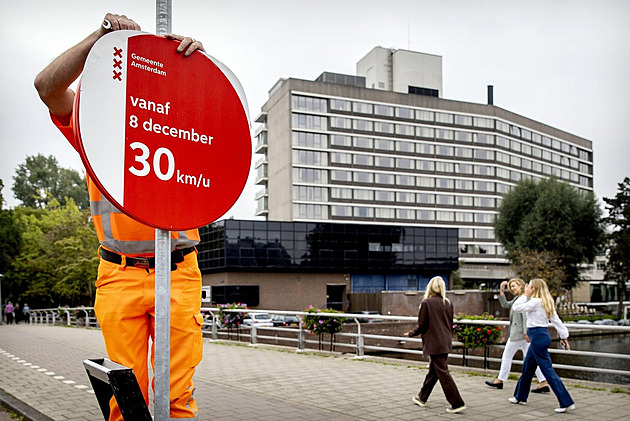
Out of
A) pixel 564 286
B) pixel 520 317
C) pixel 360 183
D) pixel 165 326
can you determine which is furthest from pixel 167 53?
pixel 360 183

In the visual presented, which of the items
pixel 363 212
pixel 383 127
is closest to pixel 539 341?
pixel 363 212

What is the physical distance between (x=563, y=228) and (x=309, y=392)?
5012 cm

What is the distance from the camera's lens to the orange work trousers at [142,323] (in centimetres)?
318

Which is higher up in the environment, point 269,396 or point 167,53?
point 167,53

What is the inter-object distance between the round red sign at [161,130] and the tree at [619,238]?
59.8 metres

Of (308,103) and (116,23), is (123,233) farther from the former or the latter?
(308,103)

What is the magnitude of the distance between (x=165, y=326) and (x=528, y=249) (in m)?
54.5

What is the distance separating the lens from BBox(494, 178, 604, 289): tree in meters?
53.5

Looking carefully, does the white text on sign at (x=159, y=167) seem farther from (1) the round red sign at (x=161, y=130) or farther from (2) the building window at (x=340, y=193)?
(2) the building window at (x=340, y=193)

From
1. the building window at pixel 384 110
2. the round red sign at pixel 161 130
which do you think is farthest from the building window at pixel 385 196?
the round red sign at pixel 161 130

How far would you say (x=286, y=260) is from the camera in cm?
6150

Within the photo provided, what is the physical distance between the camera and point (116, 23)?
2.66m

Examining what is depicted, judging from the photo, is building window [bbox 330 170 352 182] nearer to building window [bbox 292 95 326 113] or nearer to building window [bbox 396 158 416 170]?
building window [bbox 292 95 326 113]

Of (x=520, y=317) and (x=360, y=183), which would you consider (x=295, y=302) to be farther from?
(x=520, y=317)
